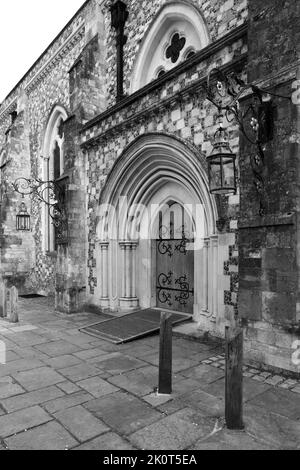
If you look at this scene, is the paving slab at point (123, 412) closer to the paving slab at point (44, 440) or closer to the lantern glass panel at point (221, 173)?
the paving slab at point (44, 440)

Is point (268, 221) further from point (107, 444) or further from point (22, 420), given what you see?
point (22, 420)

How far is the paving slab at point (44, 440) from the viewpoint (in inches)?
108

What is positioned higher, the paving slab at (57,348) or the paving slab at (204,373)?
the paving slab at (204,373)

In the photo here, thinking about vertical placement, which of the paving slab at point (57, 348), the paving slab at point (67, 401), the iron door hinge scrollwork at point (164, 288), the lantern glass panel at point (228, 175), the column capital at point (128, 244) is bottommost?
the paving slab at point (57, 348)

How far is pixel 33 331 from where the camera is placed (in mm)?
6711

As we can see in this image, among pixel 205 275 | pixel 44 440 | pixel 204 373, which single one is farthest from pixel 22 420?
pixel 205 275

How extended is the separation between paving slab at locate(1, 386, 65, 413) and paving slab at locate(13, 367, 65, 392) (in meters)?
0.14

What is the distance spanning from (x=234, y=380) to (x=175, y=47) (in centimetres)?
719

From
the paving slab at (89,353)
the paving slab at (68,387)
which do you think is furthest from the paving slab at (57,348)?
the paving slab at (68,387)

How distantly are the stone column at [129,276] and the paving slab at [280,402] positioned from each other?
179 inches

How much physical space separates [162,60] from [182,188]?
3.28m

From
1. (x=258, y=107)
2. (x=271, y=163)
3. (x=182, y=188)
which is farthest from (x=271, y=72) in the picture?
(x=182, y=188)

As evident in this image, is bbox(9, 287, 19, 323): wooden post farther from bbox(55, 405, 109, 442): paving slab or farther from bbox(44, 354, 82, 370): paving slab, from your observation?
bbox(55, 405, 109, 442): paving slab

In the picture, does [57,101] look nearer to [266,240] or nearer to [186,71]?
[186,71]
